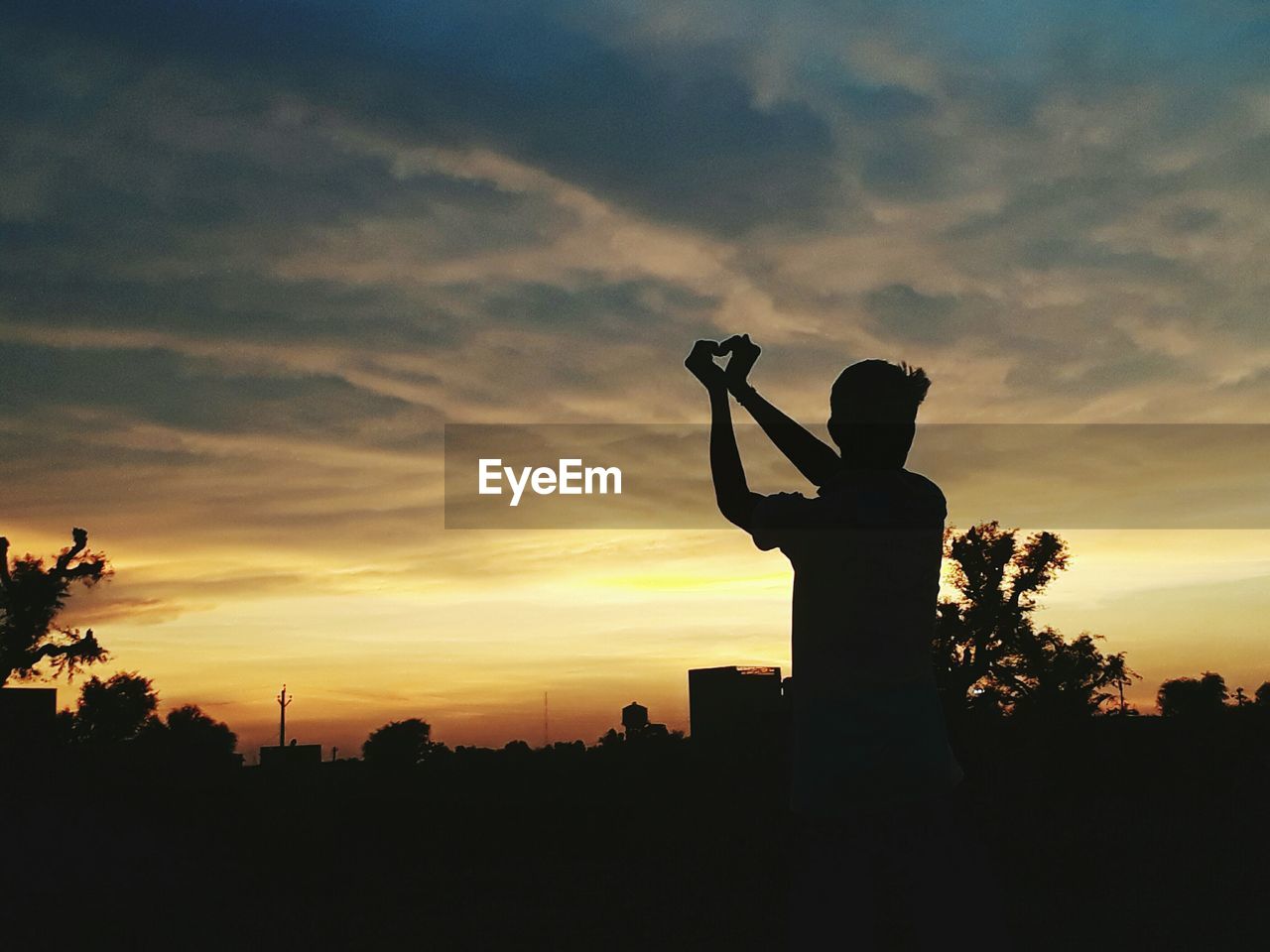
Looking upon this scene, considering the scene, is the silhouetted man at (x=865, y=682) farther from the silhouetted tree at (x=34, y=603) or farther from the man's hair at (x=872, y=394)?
the silhouetted tree at (x=34, y=603)

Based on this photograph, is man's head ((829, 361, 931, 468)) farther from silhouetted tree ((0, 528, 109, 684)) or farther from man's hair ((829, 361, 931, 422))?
silhouetted tree ((0, 528, 109, 684))

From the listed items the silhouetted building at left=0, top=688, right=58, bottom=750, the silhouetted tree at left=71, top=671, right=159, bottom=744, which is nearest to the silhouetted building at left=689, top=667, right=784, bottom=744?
the silhouetted building at left=0, top=688, right=58, bottom=750

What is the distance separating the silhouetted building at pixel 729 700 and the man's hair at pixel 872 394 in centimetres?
1757

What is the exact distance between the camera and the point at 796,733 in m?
2.68

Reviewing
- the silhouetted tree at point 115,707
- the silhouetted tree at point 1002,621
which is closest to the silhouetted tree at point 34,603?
the silhouetted tree at point 115,707

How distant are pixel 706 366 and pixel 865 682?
883mm

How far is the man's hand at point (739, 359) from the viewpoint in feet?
9.87

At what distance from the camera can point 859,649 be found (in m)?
2.61

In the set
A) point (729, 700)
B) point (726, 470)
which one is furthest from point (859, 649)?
point (729, 700)

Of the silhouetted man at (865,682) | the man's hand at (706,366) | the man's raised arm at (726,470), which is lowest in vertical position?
the silhouetted man at (865,682)

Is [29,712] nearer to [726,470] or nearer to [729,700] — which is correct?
[729,700]

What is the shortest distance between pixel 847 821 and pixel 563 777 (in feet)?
37.1

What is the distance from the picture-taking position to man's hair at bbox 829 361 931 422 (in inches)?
108

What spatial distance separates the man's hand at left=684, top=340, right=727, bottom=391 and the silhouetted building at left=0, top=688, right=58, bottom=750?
2075cm
